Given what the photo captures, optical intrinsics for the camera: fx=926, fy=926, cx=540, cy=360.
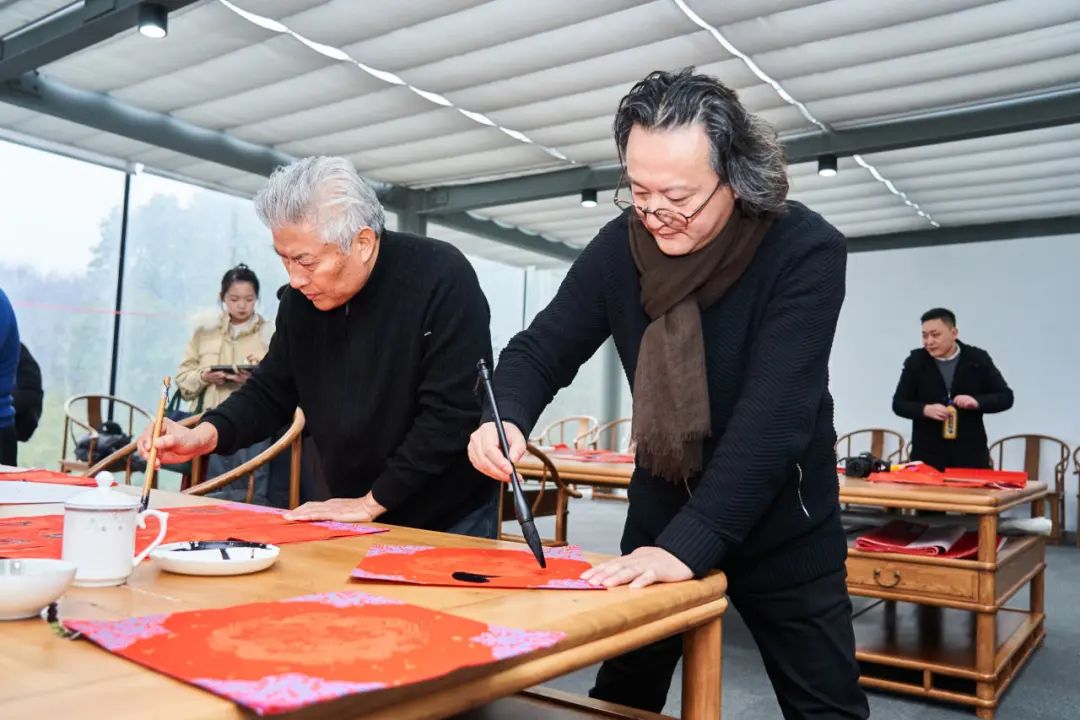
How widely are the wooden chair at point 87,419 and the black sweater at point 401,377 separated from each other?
327cm

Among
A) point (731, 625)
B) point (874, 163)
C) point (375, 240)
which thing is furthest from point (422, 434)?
point (874, 163)

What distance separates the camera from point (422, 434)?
5.06 feet

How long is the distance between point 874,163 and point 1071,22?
2.32 m

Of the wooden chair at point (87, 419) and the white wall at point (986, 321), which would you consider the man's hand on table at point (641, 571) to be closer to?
the wooden chair at point (87, 419)

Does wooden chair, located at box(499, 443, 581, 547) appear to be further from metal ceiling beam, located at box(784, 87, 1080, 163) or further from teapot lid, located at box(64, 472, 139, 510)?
metal ceiling beam, located at box(784, 87, 1080, 163)

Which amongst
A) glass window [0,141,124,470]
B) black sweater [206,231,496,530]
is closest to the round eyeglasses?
black sweater [206,231,496,530]

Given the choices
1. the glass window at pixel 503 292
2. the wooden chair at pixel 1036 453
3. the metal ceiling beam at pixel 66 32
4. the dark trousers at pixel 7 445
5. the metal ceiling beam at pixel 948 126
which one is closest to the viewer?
the dark trousers at pixel 7 445

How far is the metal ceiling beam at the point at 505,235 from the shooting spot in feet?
27.0

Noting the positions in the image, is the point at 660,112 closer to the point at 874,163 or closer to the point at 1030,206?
the point at 874,163

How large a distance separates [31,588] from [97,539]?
0.18 metres

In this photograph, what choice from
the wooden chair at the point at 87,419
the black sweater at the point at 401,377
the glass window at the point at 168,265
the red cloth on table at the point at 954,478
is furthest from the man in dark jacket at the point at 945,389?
the glass window at the point at 168,265

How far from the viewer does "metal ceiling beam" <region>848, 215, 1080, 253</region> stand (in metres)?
7.78

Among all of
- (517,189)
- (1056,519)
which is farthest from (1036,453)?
(517,189)

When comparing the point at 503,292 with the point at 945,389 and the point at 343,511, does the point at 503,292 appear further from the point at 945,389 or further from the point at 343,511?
the point at 343,511
